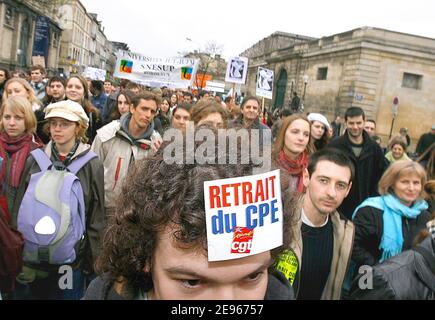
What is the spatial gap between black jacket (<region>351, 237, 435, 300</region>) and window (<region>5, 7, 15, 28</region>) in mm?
36902

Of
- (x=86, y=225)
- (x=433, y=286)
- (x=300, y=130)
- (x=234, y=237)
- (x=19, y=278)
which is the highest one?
(x=300, y=130)

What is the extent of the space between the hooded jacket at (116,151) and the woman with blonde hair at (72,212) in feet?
1.58

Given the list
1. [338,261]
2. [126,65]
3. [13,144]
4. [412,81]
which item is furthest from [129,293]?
[412,81]

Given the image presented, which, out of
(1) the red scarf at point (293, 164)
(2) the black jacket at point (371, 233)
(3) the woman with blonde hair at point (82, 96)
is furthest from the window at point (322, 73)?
(2) the black jacket at point (371, 233)

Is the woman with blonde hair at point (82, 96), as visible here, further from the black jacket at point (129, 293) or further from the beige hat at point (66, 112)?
the black jacket at point (129, 293)

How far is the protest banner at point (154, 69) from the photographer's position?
862cm

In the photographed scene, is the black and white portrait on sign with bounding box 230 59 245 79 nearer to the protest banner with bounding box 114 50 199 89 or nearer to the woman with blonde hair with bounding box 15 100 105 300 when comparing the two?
the protest banner with bounding box 114 50 199 89

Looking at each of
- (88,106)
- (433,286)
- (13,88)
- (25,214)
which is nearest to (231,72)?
(88,106)

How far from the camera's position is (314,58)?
33.5 meters

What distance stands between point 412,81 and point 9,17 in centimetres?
3168

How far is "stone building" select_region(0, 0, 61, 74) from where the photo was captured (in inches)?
1267

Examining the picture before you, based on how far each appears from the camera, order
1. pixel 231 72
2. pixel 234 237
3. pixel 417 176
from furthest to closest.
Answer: pixel 231 72 < pixel 417 176 < pixel 234 237

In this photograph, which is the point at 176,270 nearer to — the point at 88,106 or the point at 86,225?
the point at 86,225
